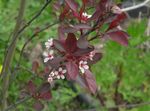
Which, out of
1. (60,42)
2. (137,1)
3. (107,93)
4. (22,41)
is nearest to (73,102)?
(107,93)

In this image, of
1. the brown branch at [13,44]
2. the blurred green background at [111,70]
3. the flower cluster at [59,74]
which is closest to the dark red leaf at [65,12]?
the brown branch at [13,44]

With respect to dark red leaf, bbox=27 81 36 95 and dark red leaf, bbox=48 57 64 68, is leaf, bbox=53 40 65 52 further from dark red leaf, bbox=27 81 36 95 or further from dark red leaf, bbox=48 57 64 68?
dark red leaf, bbox=27 81 36 95

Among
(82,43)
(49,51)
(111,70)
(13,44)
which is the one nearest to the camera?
(82,43)

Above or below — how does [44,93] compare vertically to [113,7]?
Result: below

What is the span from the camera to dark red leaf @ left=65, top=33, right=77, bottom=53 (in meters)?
1.19

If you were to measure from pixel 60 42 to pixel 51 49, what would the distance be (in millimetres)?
60

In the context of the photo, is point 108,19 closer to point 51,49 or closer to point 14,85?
point 51,49

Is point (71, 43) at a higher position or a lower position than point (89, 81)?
higher

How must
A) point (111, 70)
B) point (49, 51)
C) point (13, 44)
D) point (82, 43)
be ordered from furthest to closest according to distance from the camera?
point (111, 70)
point (13, 44)
point (49, 51)
point (82, 43)

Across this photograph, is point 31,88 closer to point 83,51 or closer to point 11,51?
point 11,51

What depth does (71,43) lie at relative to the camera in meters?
1.20

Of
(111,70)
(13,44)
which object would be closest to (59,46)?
(13,44)

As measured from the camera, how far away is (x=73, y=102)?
3340mm

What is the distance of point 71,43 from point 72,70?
72 mm
